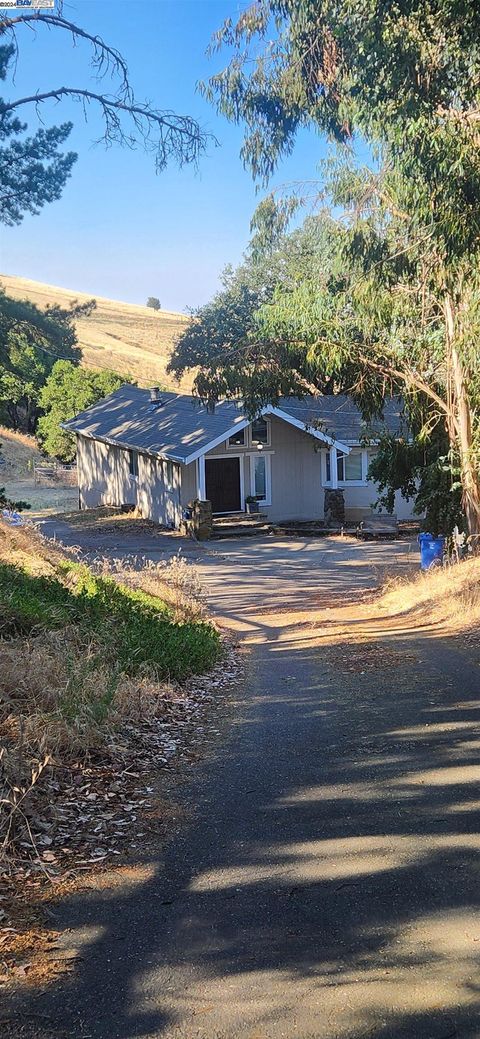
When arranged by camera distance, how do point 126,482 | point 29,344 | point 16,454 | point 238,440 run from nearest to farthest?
point 29,344, point 238,440, point 126,482, point 16,454

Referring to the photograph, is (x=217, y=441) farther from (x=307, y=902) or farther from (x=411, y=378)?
(x=307, y=902)

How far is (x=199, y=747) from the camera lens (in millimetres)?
6867

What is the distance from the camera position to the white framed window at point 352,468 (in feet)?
117

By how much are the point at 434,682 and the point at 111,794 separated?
426cm

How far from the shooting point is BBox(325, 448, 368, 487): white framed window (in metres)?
35.8

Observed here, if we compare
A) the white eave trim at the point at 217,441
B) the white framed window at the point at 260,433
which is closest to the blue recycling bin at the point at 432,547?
the white eave trim at the point at 217,441

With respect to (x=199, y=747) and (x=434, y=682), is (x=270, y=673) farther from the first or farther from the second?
(x=199, y=747)

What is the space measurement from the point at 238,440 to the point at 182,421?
2.61 m

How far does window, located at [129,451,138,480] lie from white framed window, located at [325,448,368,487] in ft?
25.5

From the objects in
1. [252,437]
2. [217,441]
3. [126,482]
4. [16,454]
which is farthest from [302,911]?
[16,454]

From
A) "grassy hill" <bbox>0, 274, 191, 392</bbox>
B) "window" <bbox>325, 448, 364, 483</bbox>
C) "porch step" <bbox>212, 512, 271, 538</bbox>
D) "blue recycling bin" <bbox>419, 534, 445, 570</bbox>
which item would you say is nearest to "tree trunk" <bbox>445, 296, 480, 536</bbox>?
"blue recycling bin" <bbox>419, 534, 445, 570</bbox>

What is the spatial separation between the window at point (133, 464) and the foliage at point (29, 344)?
15.5 feet

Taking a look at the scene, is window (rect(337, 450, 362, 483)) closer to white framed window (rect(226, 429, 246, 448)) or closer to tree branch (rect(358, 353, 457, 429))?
white framed window (rect(226, 429, 246, 448))

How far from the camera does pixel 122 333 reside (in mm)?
99062
